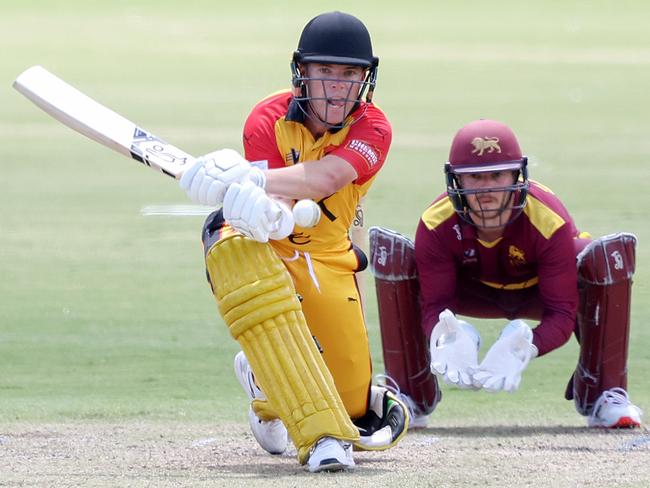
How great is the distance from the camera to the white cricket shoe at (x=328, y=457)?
3.94 m

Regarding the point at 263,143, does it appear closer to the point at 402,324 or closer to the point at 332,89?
the point at 332,89

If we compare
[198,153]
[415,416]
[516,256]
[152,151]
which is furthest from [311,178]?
[198,153]

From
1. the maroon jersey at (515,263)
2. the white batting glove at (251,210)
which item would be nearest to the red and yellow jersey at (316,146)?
the maroon jersey at (515,263)

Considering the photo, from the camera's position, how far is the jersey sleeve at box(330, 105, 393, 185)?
A: 14.4 ft

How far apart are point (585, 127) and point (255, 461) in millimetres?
10878

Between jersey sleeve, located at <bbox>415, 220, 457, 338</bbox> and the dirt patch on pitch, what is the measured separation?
451mm

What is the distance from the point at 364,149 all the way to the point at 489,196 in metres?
0.51

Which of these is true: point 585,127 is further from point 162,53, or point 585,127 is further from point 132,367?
point 132,367

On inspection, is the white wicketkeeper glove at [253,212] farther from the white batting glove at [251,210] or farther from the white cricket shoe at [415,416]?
the white cricket shoe at [415,416]

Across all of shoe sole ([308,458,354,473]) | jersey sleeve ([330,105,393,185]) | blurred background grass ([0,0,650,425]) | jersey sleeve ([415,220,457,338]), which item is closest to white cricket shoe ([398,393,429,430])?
blurred background grass ([0,0,650,425])

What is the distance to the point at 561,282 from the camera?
4727mm

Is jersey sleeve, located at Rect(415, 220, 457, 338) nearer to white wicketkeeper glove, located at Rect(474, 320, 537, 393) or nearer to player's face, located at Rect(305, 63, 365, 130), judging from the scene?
white wicketkeeper glove, located at Rect(474, 320, 537, 393)

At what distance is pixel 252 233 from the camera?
13.1ft

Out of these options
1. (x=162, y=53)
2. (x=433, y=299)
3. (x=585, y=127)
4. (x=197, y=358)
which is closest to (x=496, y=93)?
(x=585, y=127)
